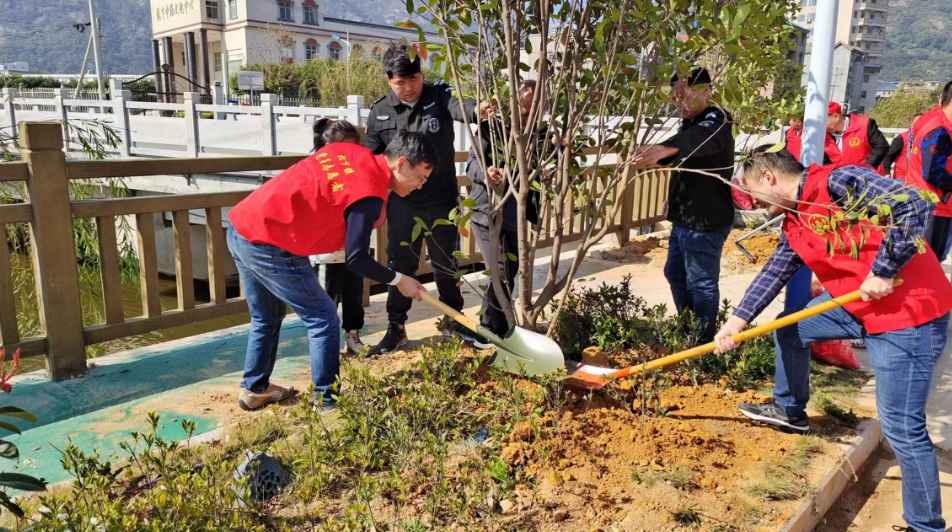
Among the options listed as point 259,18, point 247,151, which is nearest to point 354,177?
point 247,151

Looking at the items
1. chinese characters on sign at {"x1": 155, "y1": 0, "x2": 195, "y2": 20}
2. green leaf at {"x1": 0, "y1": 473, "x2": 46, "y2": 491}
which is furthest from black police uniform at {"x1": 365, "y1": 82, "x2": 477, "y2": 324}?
chinese characters on sign at {"x1": 155, "y1": 0, "x2": 195, "y2": 20}

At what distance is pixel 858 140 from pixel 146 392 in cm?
651

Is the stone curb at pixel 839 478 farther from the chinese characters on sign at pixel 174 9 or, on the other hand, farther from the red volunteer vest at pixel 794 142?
the chinese characters on sign at pixel 174 9

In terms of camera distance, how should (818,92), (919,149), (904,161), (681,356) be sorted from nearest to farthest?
(681,356)
(818,92)
(919,149)
(904,161)

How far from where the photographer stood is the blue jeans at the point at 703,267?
12.1 ft

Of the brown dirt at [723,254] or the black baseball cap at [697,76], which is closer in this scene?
the black baseball cap at [697,76]

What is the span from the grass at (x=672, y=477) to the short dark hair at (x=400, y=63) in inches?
96.0

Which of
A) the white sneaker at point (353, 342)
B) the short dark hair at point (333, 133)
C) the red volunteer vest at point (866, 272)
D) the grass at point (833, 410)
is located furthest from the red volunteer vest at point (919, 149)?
the white sneaker at point (353, 342)

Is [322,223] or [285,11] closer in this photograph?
[322,223]

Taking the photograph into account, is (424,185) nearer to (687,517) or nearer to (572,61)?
(572,61)

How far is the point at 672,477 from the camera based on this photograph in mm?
2650

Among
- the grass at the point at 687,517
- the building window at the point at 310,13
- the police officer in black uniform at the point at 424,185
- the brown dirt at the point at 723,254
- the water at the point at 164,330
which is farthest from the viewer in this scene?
the building window at the point at 310,13

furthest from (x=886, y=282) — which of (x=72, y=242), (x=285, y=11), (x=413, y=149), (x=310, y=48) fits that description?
(x=310, y=48)

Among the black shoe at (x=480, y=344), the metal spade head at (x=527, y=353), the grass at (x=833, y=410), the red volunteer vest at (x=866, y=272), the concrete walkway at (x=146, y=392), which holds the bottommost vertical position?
the concrete walkway at (x=146, y=392)
